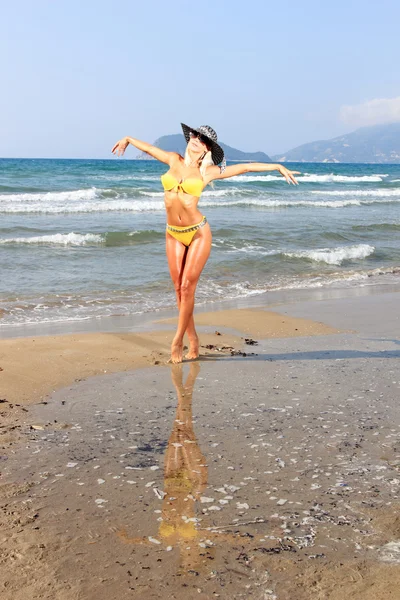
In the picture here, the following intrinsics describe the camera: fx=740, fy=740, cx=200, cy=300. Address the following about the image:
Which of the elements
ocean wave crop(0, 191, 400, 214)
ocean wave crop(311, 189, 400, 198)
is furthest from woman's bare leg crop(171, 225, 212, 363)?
ocean wave crop(311, 189, 400, 198)

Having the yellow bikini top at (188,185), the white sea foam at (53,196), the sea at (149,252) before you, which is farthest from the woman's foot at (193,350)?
the white sea foam at (53,196)

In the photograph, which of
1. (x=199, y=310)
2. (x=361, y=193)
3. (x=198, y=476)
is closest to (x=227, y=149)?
(x=361, y=193)

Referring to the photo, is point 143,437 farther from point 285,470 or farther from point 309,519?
point 309,519

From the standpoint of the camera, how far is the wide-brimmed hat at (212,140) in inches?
255

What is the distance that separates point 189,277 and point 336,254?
10382 mm

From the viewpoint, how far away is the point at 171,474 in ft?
12.8

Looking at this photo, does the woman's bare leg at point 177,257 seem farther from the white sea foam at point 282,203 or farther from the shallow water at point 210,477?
the white sea foam at point 282,203

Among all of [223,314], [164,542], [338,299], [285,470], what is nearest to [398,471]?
[285,470]

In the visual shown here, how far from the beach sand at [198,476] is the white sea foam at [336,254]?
9.32 meters

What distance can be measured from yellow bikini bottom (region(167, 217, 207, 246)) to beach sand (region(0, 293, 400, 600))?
1.14 m

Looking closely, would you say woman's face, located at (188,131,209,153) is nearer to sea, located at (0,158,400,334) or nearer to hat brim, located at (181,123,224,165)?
hat brim, located at (181,123,224,165)

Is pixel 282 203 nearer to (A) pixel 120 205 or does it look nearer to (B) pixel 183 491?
(A) pixel 120 205

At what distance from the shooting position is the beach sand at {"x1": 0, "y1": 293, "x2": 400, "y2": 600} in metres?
2.89

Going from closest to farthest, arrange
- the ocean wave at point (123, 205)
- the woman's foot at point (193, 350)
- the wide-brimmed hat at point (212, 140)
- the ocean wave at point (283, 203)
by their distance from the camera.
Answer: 1. the wide-brimmed hat at point (212, 140)
2. the woman's foot at point (193, 350)
3. the ocean wave at point (123, 205)
4. the ocean wave at point (283, 203)
